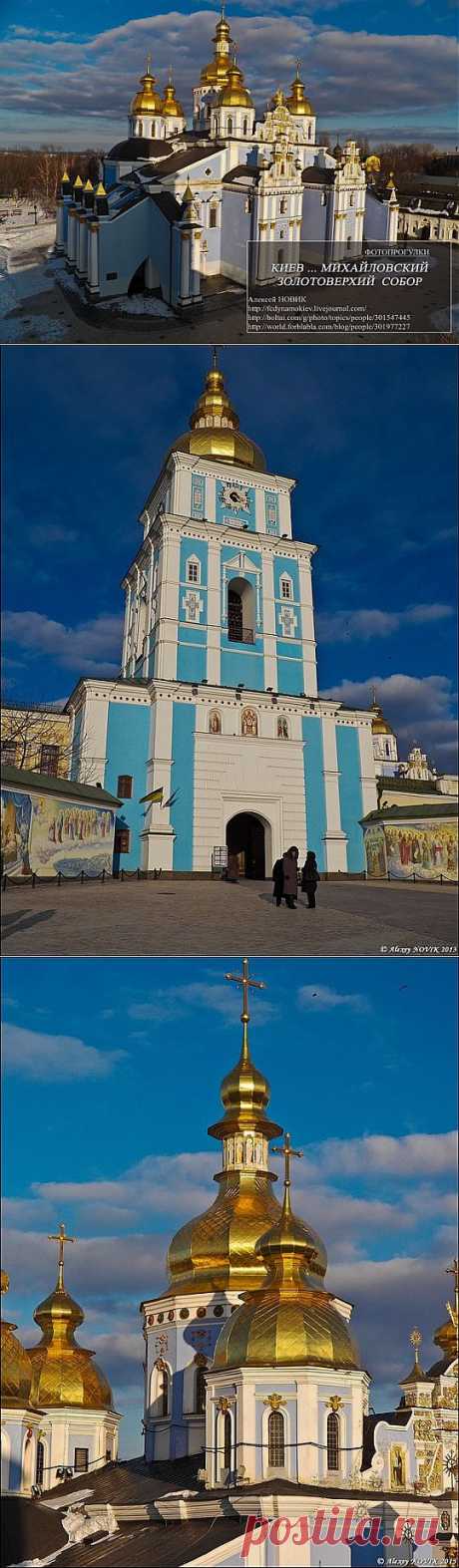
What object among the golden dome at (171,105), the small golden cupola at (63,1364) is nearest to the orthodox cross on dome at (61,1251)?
the small golden cupola at (63,1364)

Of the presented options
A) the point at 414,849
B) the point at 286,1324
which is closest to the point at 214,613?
the point at 414,849

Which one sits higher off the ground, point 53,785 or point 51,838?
point 53,785

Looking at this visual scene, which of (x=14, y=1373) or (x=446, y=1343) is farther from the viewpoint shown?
(x=446, y=1343)

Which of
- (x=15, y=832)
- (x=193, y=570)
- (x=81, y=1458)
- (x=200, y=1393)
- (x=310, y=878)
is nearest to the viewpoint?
(x=15, y=832)

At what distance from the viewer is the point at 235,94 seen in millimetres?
6129

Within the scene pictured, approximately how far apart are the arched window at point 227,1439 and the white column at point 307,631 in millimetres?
2948

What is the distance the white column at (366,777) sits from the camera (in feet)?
19.4

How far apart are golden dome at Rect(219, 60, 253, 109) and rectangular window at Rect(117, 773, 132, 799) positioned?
99.3 inches

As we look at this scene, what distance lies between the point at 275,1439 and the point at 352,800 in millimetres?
2614

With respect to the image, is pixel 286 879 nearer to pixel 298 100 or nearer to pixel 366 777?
pixel 366 777

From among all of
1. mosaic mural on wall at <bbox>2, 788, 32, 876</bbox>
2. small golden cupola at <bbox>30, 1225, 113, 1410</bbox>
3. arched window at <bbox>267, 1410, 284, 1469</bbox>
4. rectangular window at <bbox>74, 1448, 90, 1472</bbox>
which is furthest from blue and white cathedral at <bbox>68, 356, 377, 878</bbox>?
rectangular window at <bbox>74, 1448, 90, 1472</bbox>

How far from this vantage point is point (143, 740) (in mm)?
5801

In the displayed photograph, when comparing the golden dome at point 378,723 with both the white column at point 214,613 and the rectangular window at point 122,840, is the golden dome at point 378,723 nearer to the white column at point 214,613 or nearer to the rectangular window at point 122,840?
the white column at point 214,613

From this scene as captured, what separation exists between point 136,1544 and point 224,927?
2631 mm
